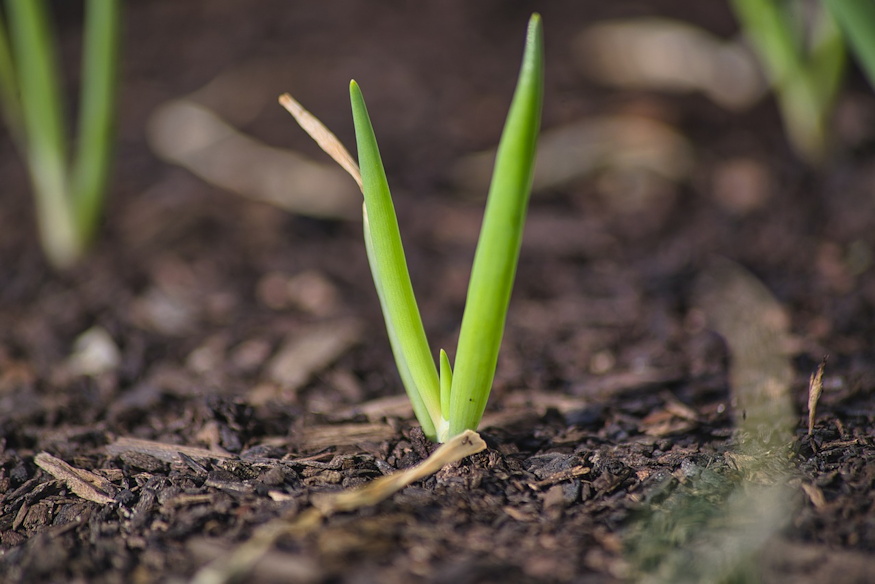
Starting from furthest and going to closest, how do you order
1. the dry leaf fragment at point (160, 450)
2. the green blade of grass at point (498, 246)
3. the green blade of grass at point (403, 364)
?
the dry leaf fragment at point (160, 450) → the green blade of grass at point (403, 364) → the green blade of grass at point (498, 246)

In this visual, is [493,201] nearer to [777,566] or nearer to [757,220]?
[777,566]

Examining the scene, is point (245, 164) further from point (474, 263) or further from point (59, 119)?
point (474, 263)

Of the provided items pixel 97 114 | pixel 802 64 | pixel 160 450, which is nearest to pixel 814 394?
pixel 160 450

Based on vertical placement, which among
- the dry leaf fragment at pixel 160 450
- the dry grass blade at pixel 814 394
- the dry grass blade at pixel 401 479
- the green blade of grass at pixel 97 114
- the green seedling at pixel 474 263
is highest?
the green blade of grass at pixel 97 114

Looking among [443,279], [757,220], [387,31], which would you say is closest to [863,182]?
[757,220]

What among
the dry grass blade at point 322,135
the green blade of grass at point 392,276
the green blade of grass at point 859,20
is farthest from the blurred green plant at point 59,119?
the green blade of grass at point 859,20

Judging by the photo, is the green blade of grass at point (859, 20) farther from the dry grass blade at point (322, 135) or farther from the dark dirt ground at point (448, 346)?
the dry grass blade at point (322, 135)

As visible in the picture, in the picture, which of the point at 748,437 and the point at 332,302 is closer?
the point at 748,437
